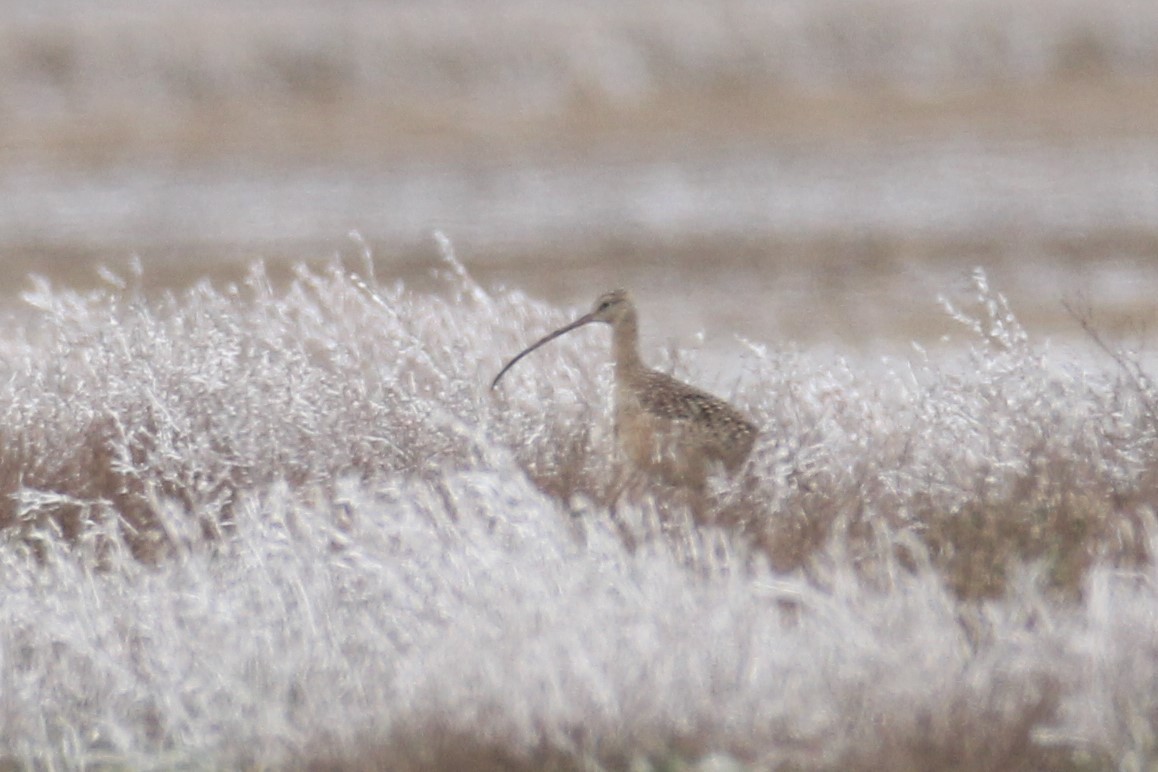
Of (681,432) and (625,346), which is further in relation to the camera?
(625,346)

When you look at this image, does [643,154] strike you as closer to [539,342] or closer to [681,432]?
[539,342]

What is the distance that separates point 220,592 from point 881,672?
218cm

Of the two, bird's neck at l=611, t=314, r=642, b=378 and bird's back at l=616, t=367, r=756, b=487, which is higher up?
bird's neck at l=611, t=314, r=642, b=378

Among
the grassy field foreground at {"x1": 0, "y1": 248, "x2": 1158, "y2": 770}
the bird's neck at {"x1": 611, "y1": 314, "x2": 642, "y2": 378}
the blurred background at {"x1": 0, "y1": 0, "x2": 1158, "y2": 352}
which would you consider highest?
the blurred background at {"x1": 0, "y1": 0, "x2": 1158, "y2": 352}

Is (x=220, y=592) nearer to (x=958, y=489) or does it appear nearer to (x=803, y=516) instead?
(x=803, y=516)

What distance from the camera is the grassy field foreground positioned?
5773 millimetres

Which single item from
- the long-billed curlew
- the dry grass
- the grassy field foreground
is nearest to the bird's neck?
the long-billed curlew

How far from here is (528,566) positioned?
636 centimetres

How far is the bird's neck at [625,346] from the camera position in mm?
8672

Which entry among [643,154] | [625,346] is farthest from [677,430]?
[643,154]

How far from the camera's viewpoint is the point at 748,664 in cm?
590

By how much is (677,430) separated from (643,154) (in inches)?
800

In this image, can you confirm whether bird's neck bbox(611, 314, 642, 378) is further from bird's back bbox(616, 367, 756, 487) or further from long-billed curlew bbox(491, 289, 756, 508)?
bird's back bbox(616, 367, 756, 487)

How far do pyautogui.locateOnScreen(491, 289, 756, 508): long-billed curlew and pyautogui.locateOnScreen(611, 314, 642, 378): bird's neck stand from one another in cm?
12
